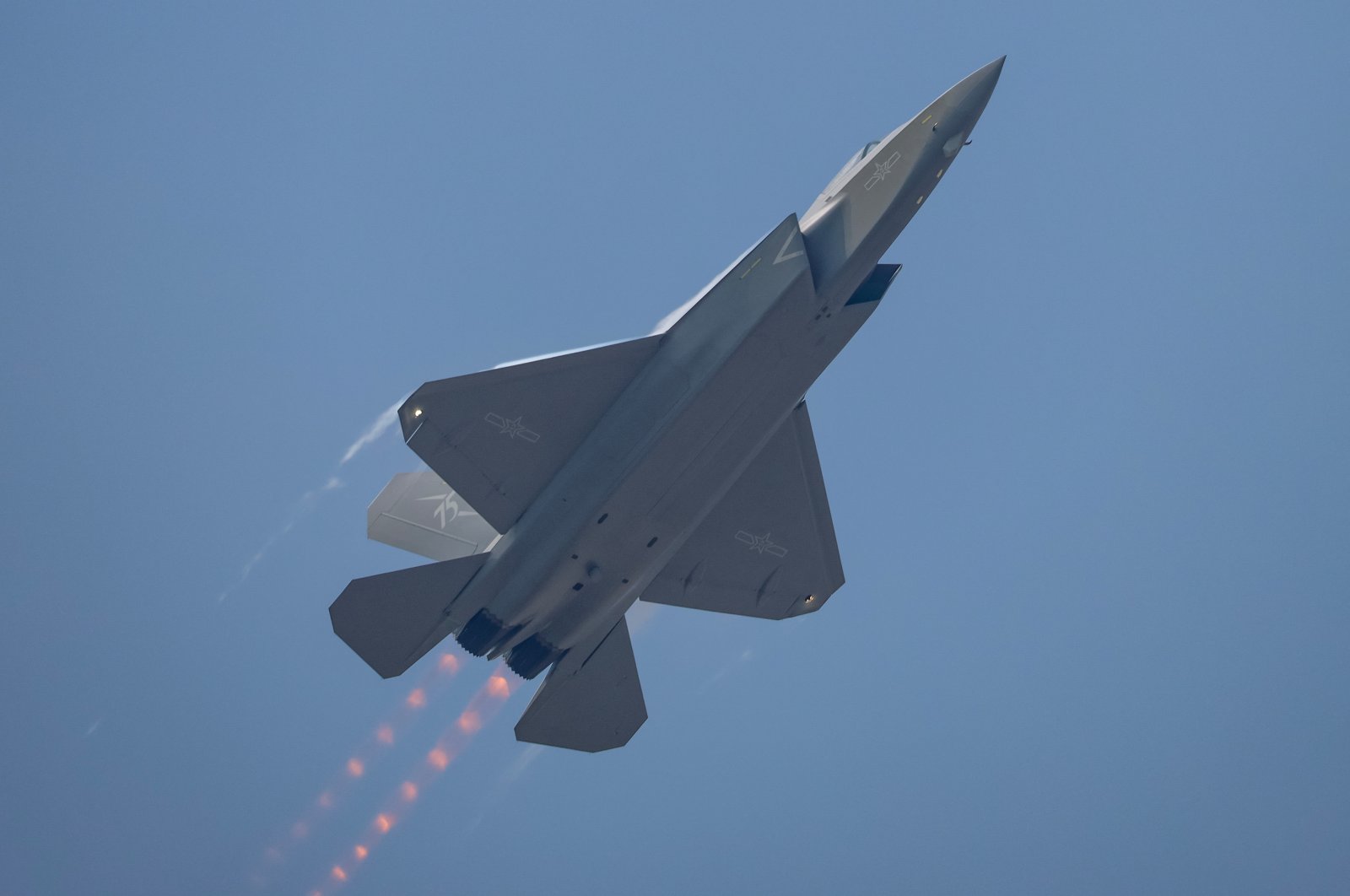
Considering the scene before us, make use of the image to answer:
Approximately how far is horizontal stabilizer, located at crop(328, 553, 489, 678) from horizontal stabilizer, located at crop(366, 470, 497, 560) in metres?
1.25

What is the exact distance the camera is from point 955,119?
21.9 metres

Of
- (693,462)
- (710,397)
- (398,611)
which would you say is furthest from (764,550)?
(398,611)

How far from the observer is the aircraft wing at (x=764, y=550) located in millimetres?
27047

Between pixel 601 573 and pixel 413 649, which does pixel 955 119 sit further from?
pixel 413 649

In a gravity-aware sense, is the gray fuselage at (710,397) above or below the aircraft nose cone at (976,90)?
below

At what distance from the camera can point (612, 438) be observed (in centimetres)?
2305

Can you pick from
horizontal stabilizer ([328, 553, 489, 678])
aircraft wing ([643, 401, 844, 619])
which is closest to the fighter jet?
horizontal stabilizer ([328, 553, 489, 678])

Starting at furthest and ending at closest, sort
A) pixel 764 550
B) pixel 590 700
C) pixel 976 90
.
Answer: pixel 764 550, pixel 590 700, pixel 976 90

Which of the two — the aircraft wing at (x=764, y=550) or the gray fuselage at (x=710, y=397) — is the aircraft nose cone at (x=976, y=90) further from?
the aircraft wing at (x=764, y=550)

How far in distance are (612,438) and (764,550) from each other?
5.99m

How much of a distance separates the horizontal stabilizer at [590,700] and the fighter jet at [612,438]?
0.07 meters

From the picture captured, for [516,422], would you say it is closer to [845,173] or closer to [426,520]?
[426,520]

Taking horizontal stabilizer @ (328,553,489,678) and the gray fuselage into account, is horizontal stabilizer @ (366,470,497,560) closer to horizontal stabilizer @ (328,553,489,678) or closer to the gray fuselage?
horizontal stabilizer @ (328,553,489,678)

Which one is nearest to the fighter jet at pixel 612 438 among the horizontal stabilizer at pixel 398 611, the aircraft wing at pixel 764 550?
the horizontal stabilizer at pixel 398 611
